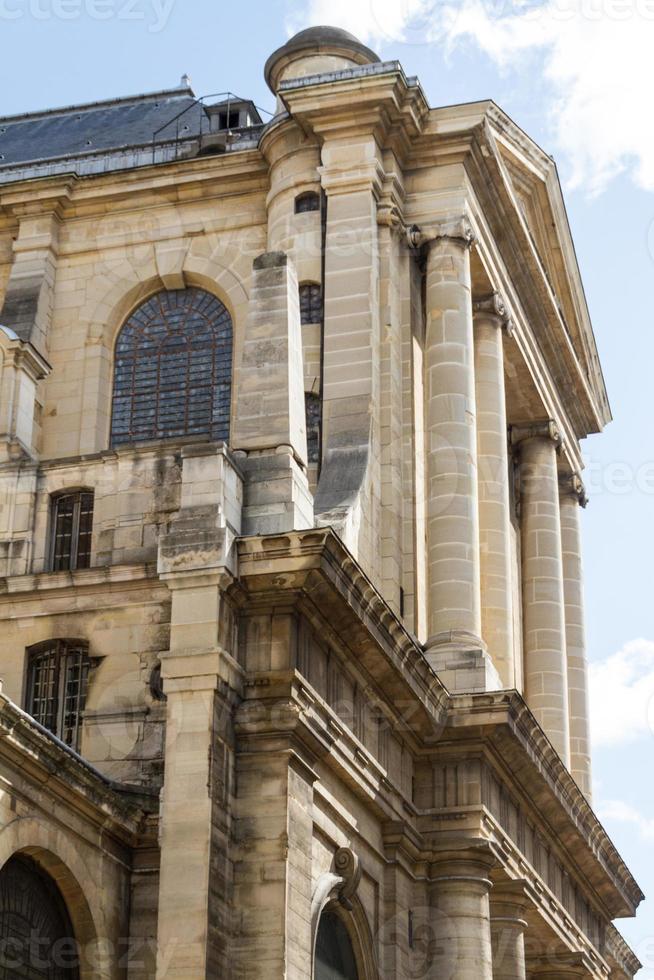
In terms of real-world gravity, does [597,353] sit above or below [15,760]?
above

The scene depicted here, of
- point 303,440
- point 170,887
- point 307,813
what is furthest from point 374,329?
point 170,887

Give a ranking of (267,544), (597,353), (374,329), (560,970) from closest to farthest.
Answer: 1. (267,544)
2. (374,329)
3. (560,970)
4. (597,353)

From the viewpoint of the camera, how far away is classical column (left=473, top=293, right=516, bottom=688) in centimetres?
3719

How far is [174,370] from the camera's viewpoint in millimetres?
38156

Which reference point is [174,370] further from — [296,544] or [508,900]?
[296,544]

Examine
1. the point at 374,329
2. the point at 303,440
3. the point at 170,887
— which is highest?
the point at 374,329

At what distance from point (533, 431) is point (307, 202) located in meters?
10.2

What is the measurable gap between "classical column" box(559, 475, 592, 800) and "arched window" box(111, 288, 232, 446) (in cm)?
1219

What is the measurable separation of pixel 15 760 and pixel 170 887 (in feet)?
8.64

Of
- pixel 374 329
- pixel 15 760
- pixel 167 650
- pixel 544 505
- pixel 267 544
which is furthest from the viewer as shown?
pixel 544 505

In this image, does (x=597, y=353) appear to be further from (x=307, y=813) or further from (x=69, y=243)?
(x=307, y=813)

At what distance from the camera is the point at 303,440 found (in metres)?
28.3

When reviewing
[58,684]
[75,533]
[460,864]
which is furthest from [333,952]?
[75,533]

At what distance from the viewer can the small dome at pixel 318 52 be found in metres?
40.4
